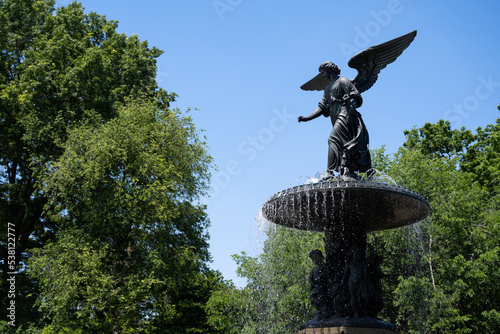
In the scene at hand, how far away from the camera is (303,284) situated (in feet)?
67.6

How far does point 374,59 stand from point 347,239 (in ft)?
A: 11.9

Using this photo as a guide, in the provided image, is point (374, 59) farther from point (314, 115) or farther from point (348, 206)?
point (348, 206)

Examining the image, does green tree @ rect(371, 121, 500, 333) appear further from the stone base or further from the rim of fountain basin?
the stone base

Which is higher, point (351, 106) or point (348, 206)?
point (351, 106)

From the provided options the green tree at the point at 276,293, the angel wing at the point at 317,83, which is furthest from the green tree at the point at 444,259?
the angel wing at the point at 317,83

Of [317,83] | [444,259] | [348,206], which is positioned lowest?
[348,206]

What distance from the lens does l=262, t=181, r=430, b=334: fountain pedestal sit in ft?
28.8

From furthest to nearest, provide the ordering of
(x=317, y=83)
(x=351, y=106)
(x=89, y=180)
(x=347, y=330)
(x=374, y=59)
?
(x=89, y=180)
(x=317, y=83)
(x=374, y=59)
(x=351, y=106)
(x=347, y=330)

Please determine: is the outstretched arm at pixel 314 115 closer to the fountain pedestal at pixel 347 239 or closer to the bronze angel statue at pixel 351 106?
the bronze angel statue at pixel 351 106

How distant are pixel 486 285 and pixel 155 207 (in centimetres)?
1309

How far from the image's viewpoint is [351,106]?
10070 millimetres

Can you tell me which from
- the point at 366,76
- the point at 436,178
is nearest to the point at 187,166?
the point at 436,178

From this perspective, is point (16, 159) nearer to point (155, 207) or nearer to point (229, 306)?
point (155, 207)

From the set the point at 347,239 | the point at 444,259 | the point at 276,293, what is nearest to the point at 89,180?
the point at 276,293
